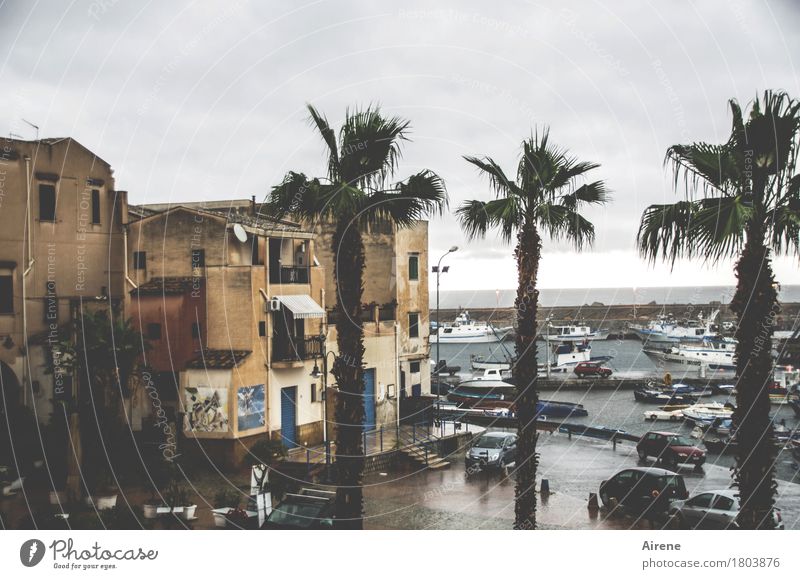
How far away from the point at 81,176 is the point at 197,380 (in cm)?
446

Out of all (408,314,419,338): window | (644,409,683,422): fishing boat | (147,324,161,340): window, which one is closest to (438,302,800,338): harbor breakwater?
(644,409,683,422): fishing boat

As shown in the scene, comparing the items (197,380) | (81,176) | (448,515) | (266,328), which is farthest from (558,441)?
(81,176)

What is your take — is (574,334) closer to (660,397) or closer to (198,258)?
(660,397)

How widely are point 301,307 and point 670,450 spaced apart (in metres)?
11.9

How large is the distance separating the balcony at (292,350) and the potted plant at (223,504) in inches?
146

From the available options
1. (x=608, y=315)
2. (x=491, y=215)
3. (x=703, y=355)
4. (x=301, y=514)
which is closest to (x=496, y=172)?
(x=491, y=215)

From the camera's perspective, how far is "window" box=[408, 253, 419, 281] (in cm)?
2367

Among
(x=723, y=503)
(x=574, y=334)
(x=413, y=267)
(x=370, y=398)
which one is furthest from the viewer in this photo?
(x=574, y=334)

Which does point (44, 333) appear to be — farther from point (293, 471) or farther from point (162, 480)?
point (293, 471)

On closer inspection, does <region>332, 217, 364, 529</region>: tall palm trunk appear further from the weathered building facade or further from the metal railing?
the metal railing

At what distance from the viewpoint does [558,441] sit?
22969 mm

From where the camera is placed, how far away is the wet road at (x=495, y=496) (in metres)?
13.1

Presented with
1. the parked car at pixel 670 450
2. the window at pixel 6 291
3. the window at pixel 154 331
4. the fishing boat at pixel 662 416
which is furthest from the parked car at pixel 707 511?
the fishing boat at pixel 662 416

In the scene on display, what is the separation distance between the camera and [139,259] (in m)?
14.3
